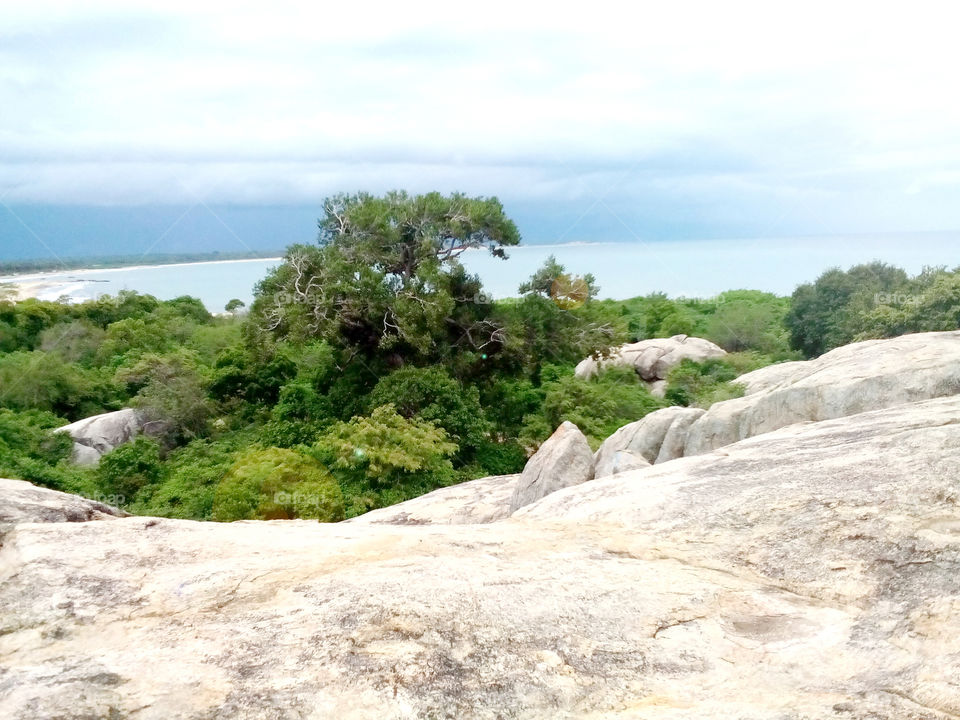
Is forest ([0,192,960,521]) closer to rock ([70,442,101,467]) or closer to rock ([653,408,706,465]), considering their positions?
rock ([70,442,101,467])

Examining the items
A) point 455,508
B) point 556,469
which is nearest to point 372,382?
point 455,508

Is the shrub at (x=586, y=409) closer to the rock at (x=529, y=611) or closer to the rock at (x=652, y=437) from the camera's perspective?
the rock at (x=652, y=437)

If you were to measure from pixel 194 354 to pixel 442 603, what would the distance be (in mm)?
39645

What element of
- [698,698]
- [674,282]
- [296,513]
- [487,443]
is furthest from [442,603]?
[674,282]

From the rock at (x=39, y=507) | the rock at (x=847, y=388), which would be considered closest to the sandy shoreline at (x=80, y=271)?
the rock at (x=847, y=388)

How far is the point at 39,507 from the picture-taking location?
272 inches

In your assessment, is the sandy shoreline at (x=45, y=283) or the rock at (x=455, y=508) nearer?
the rock at (x=455, y=508)

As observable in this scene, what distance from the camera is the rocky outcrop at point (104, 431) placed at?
3322 centimetres

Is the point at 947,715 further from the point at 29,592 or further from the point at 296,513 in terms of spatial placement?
the point at 296,513

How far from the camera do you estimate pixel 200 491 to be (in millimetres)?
25000

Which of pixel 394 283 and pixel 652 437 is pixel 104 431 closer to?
pixel 394 283

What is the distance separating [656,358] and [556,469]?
92.7ft

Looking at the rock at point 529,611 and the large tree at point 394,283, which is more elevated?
the large tree at point 394,283

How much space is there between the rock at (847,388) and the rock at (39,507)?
10383mm
